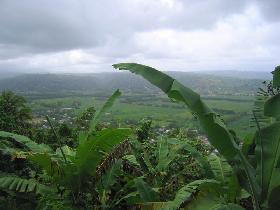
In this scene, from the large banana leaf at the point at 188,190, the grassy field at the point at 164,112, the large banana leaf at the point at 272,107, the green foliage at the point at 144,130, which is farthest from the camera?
the grassy field at the point at 164,112

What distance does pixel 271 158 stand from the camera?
18.5ft

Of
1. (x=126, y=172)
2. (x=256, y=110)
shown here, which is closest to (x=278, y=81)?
(x=256, y=110)

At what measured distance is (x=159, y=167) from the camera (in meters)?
8.50

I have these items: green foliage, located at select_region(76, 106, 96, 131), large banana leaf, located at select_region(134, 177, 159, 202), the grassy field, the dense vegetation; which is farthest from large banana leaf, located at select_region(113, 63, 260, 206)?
the grassy field

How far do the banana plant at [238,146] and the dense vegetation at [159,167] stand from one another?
0.04 feet

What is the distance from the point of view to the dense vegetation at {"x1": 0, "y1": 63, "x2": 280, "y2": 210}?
5.51 m

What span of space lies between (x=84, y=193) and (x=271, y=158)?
4.17 m

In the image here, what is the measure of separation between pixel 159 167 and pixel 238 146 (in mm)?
3085

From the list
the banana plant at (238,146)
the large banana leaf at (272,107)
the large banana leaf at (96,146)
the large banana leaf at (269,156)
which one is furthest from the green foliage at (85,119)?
Answer: the large banana leaf at (272,107)

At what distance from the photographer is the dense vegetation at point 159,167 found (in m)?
5.51

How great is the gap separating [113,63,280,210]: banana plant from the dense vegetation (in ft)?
0.04

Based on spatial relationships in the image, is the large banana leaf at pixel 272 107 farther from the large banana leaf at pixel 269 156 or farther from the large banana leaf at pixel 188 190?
the large banana leaf at pixel 188 190

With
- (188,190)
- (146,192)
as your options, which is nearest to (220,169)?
(188,190)

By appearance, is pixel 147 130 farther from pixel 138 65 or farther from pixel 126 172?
pixel 138 65
